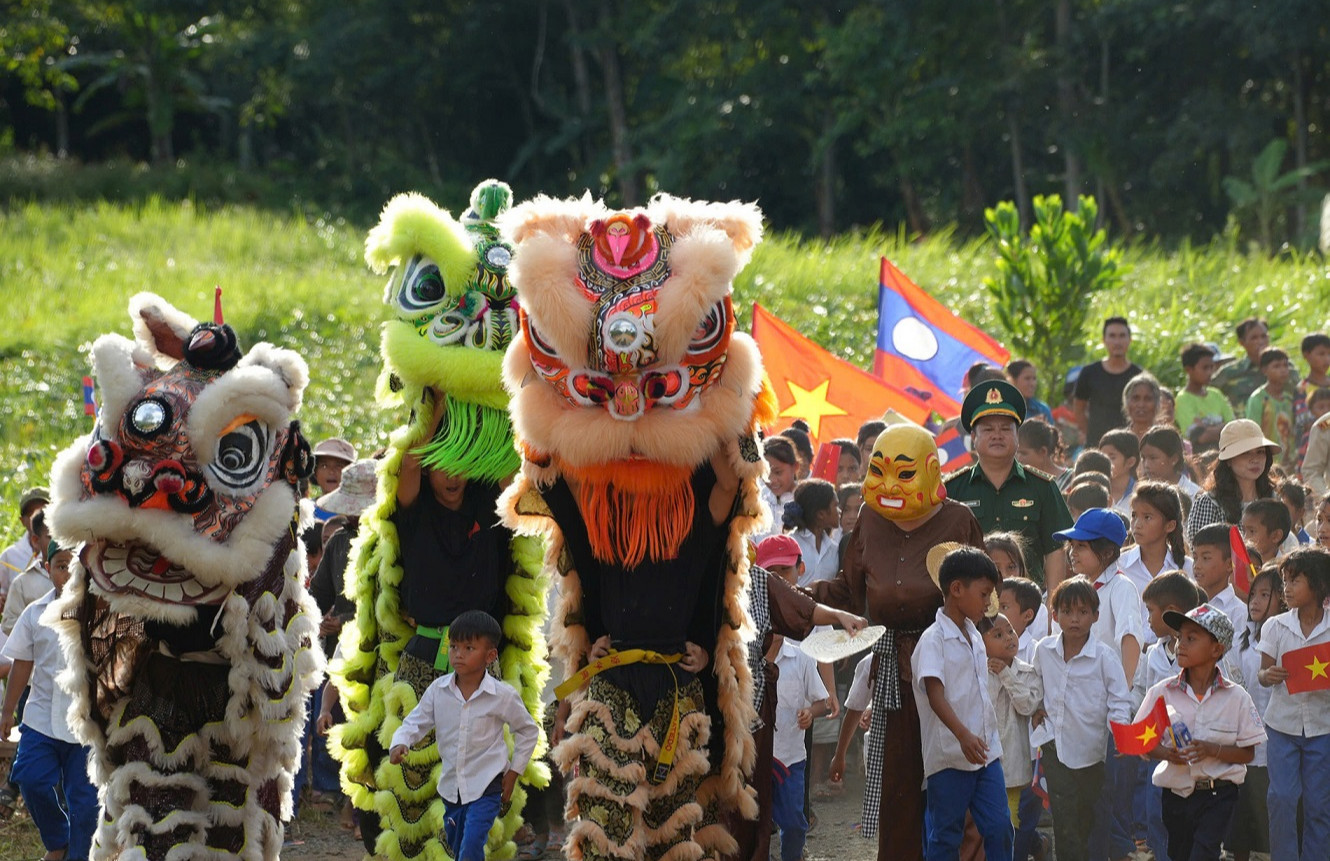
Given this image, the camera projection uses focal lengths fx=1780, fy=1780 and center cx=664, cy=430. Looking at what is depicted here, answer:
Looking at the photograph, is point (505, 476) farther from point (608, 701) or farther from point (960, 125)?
point (960, 125)

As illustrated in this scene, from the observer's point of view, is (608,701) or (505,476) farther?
(505,476)

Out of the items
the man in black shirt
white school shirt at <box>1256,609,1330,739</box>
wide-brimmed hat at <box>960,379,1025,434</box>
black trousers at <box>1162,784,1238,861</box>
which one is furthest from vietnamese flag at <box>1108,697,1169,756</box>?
the man in black shirt

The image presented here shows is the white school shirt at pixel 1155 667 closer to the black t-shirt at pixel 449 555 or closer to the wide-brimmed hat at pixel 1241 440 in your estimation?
the wide-brimmed hat at pixel 1241 440

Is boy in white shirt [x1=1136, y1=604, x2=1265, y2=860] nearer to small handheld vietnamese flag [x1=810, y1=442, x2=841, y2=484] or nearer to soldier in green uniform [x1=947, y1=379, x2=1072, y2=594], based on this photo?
A: soldier in green uniform [x1=947, y1=379, x2=1072, y2=594]

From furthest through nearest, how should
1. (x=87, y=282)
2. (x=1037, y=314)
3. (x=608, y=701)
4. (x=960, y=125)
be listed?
(x=960, y=125) < (x=87, y=282) < (x=1037, y=314) < (x=608, y=701)

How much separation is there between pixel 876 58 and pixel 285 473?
22.2 m

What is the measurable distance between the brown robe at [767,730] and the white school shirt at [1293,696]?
185cm

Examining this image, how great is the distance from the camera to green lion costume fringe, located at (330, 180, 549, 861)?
737cm

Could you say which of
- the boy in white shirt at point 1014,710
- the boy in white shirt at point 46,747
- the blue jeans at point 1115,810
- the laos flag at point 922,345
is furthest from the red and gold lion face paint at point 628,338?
the laos flag at point 922,345

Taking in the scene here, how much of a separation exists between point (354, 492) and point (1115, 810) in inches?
158

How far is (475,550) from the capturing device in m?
7.57

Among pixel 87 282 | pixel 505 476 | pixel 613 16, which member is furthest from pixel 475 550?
pixel 613 16

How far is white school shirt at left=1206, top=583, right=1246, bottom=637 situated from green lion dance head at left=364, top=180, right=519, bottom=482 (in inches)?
124

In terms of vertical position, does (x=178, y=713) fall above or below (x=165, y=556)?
below
